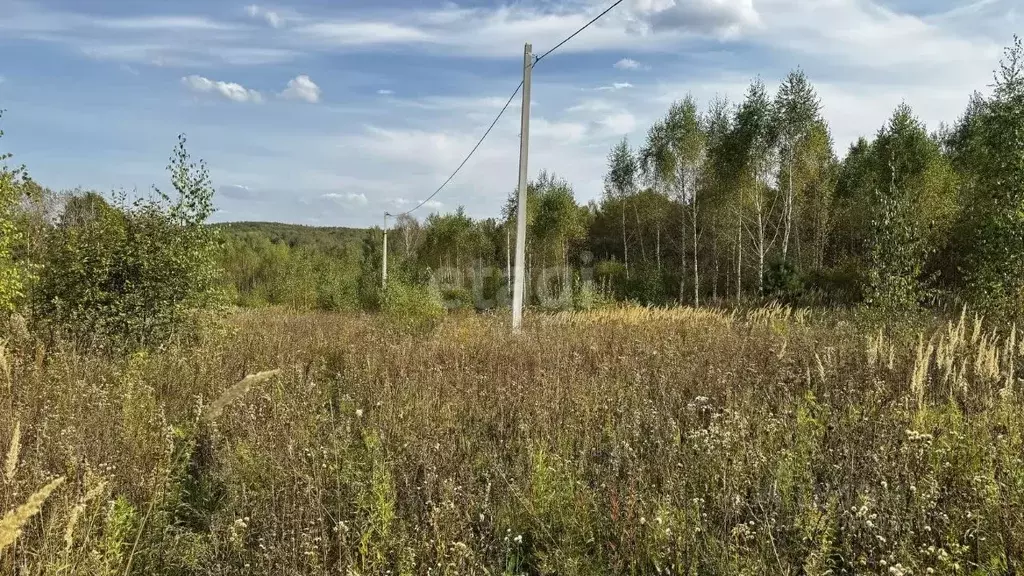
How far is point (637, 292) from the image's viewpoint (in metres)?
34.4

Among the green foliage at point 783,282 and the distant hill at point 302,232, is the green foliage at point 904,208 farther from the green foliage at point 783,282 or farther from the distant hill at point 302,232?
the distant hill at point 302,232

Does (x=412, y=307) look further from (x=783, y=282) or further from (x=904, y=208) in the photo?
(x=783, y=282)

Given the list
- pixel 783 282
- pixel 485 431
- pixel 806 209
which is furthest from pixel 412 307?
pixel 806 209

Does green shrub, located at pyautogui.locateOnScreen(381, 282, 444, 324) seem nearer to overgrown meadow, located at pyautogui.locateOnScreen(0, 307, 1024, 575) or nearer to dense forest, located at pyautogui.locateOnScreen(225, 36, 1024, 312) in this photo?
dense forest, located at pyautogui.locateOnScreen(225, 36, 1024, 312)

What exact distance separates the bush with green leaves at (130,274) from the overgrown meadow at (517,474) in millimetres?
1569

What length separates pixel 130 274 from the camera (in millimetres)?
9062

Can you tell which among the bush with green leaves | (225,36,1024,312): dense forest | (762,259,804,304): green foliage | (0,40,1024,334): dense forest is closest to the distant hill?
(0,40,1024,334): dense forest

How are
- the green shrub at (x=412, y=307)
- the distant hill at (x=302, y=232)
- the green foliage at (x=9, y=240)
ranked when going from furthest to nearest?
the distant hill at (x=302, y=232)
the green shrub at (x=412, y=307)
the green foliage at (x=9, y=240)

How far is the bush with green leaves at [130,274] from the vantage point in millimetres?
8758

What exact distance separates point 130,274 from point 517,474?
773 cm

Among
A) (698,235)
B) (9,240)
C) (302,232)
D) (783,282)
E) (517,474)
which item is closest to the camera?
(517,474)

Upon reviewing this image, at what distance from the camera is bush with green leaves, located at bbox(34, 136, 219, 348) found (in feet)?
28.7

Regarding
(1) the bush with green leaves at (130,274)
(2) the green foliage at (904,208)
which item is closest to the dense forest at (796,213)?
(2) the green foliage at (904,208)

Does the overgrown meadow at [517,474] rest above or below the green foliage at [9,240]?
below
